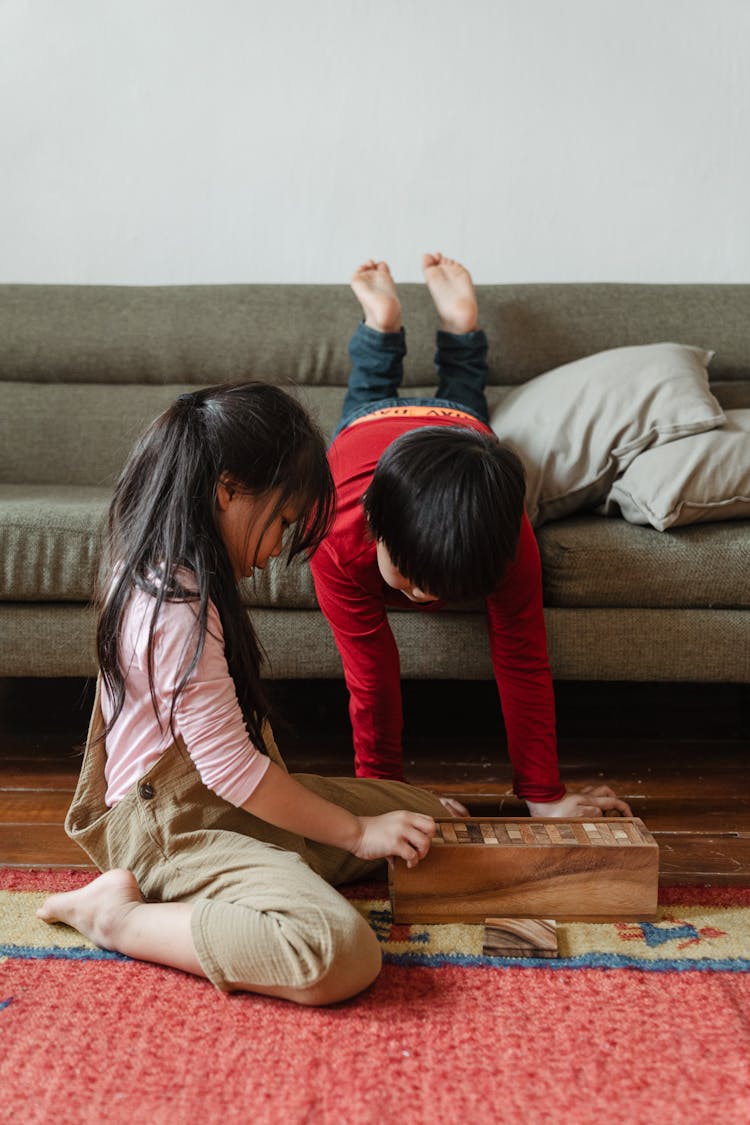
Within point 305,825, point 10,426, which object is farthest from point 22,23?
point 305,825

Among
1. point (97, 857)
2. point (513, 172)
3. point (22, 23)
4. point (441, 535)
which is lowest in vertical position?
point (97, 857)

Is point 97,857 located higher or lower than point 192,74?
lower

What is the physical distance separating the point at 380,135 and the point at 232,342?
1.90 feet

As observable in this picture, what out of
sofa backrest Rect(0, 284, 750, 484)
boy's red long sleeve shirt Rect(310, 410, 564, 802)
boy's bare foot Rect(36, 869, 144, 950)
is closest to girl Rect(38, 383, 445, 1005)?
boy's bare foot Rect(36, 869, 144, 950)

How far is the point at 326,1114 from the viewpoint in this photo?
0.73 meters

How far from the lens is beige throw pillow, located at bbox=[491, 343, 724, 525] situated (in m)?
1.49

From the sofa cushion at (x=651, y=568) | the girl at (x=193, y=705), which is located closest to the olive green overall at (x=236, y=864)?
the girl at (x=193, y=705)

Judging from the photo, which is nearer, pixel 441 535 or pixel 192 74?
pixel 441 535

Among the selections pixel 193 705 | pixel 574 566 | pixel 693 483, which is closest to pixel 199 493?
pixel 193 705

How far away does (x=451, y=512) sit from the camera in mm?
1021

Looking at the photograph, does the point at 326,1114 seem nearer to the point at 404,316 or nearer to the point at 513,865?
the point at 513,865

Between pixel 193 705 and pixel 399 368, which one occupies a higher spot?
pixel 399 368

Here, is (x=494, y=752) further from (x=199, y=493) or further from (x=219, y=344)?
(x=219, y=344)

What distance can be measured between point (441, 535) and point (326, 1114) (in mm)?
523
